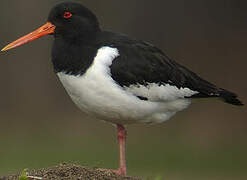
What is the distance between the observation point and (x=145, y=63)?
315 inches

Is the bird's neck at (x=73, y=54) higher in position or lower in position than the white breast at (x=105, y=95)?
higher

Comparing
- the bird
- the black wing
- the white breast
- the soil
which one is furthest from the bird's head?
the soil

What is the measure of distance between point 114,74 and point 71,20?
91cm

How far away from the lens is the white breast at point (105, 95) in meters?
7.61

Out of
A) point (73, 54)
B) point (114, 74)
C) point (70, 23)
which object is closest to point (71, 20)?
point (70, 23)

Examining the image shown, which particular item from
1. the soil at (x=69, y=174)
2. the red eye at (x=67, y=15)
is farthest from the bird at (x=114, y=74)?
the soil at (x=69, y=174)

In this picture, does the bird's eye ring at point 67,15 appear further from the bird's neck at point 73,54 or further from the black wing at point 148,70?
the black wing at point 148,70

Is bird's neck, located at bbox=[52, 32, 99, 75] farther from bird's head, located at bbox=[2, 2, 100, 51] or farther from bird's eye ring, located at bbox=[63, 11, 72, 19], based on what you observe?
bird's eye ring, located at bbox=[63, 11, 72, 19]

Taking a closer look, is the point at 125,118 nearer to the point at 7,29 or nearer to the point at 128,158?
the point at 128,158

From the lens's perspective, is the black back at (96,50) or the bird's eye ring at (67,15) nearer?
the black back at (96,50)

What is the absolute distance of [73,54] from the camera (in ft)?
25.5

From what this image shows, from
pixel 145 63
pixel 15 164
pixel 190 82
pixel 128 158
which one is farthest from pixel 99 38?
pixel 128 158

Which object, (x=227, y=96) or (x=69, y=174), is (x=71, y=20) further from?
(x=227, y=96)

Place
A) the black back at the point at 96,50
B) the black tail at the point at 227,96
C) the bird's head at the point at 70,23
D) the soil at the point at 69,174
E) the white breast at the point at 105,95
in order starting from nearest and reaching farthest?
the soil at the point at 69,174 < the white breast at the point at 105,95 < the black back at the point at 96,50 < the bird's head at the point at 70,23 < the black tail at the point at 227,96
